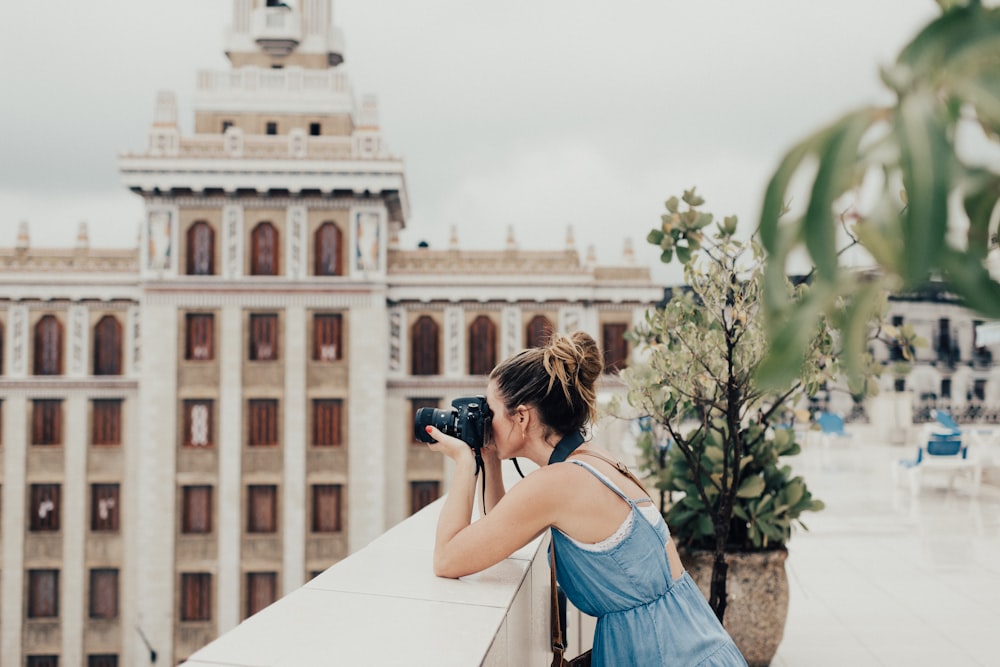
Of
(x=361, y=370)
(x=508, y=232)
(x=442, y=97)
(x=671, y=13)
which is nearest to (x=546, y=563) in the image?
(x=671, y=13)

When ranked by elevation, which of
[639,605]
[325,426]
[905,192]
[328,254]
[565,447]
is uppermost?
[328,254]

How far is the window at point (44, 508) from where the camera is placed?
22281mm

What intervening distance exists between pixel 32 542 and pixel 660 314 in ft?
78.7

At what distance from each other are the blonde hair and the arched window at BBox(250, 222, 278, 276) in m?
21.7

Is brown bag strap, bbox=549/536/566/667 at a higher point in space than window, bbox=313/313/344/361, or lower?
lower

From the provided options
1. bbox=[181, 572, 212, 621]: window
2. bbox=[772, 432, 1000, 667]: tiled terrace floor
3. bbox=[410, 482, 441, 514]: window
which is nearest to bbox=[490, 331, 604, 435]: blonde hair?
bbox=[772, 432, 1000, 667]: tiled terrace floor

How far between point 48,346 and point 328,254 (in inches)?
331

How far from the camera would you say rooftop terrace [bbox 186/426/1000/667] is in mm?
1495

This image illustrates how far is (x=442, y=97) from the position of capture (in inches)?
1607

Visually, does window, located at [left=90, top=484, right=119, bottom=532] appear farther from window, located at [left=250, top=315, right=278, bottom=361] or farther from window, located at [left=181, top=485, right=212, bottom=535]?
window, located at [left=250, top=315, right=278, bottom=361]

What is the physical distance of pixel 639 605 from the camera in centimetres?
189

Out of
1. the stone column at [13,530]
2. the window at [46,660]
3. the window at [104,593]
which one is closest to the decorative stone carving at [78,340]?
the stone column at [13,530]

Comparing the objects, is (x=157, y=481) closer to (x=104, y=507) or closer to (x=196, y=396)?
(x=104, y=507)

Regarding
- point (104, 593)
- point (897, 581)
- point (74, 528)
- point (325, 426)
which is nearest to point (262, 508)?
point (325, 426)
